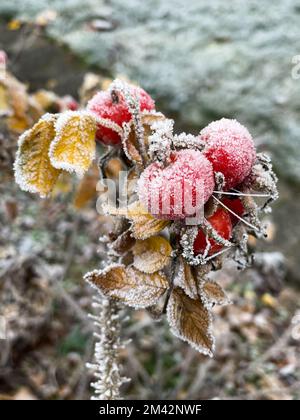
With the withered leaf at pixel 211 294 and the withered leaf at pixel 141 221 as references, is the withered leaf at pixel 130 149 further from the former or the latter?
the withered leaf at pixel 211 294

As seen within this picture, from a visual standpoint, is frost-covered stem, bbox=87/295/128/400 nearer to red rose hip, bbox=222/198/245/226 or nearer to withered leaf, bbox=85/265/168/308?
withered leaf, bbox=85/265/168/308

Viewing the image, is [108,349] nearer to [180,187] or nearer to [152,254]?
[152,254]

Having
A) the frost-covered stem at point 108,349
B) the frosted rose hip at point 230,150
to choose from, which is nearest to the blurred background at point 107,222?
the frost-covered stem at point 108,349

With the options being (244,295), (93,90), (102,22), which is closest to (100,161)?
(93,90)

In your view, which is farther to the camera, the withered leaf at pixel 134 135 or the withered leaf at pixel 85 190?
the withered leaf at pixel 85 190

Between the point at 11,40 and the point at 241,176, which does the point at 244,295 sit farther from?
the point at 11,40

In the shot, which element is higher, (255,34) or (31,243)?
(255,34)
